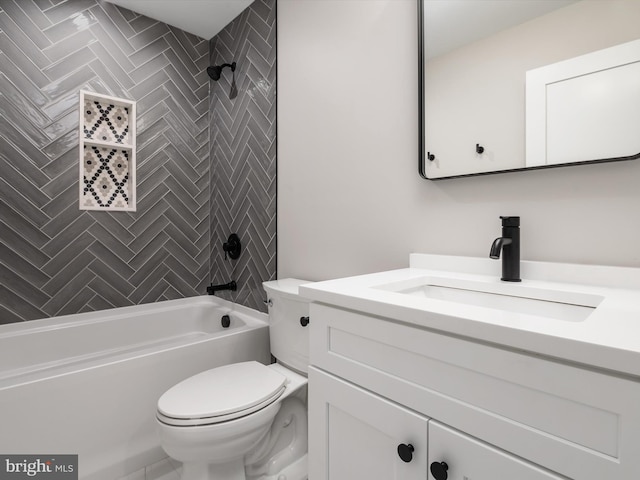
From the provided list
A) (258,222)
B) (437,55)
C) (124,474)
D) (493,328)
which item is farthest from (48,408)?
(437,55)

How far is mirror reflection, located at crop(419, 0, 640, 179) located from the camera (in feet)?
3.07

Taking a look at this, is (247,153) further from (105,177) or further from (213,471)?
(213,471)

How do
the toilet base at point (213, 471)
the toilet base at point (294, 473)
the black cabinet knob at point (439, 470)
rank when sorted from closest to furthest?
the black cabinet knob at point (439, 470) → the toilet base at point (213, 471) → the toilet base at point (294, 473)

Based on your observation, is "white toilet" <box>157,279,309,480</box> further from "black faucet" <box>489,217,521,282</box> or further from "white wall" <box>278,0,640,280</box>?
"black faucet" <box>489,217,521,282</box>

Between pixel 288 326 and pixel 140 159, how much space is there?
160cm

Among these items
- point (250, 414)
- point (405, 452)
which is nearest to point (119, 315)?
point (250, 414)

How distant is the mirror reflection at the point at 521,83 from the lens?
0.94 m

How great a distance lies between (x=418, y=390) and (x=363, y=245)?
911mm

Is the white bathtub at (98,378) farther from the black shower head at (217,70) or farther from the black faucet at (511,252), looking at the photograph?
the black shower head at (217,70)

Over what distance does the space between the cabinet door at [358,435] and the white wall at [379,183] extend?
67cm

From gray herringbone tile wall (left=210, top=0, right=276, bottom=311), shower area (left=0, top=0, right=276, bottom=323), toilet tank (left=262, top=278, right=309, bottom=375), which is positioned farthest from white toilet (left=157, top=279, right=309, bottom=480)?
shower area (left=0, top=0, right=276, bottom=323)

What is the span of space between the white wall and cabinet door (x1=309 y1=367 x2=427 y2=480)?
0.67m

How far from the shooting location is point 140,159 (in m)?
2.35

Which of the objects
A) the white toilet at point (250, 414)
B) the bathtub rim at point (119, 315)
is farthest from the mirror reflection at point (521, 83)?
the bathtub rim at point (119, 315)
